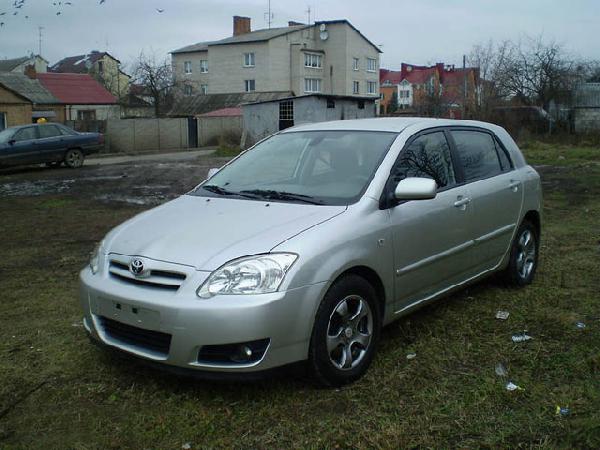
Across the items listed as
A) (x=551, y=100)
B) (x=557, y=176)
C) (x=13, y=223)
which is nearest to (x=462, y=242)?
(x=13, y=223)

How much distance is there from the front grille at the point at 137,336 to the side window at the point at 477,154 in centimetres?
283

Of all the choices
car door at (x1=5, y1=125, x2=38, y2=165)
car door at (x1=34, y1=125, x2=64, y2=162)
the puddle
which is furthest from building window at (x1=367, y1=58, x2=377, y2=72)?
the puddle

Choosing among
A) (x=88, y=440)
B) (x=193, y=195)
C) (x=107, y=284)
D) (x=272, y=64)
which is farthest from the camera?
(x=272, y=64)

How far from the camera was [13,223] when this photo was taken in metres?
10.9

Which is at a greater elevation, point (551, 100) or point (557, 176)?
point (551, 100)

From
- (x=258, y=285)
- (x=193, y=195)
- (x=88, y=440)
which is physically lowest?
(x=88, y=440)

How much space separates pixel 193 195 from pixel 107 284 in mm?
1238

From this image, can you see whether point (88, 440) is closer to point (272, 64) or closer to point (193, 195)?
point (193, 195)

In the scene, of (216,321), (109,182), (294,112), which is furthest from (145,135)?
(216,321)

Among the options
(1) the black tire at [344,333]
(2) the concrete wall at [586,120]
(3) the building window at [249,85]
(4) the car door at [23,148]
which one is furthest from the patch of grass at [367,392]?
(3) the building window at [249,85]

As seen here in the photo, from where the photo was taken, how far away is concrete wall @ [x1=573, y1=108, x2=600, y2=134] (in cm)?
3239

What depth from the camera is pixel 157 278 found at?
370cm

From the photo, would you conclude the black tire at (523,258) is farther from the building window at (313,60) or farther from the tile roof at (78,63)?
the tile roof at (78,63)

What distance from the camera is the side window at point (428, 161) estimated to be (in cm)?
469
